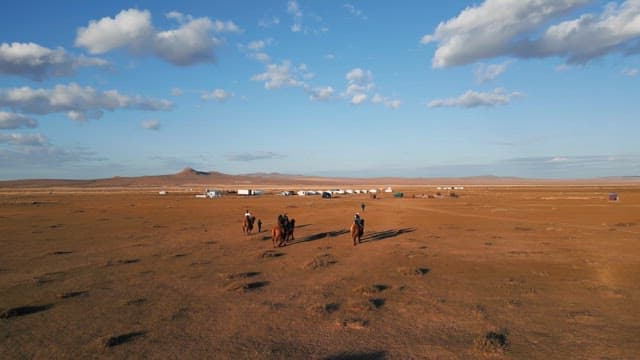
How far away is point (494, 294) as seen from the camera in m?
12.7

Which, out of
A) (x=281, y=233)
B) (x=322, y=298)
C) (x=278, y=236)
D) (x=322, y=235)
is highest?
(x=281, y=233)

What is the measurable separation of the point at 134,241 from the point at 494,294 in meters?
17.6

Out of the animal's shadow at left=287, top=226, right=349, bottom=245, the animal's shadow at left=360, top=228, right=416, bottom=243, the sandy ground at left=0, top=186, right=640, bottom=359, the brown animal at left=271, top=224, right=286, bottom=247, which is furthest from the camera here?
the animal's shadow at left=360, top=228, right=416, bottom=243

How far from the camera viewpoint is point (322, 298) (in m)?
12.4

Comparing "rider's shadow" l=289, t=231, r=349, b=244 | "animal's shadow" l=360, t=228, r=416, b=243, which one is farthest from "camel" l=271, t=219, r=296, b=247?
"animal's shadow" l=360, t=228, r=416, b=243

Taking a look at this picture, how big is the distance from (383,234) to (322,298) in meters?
14.6

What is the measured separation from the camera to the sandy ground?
891 cm

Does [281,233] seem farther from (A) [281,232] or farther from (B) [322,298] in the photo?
(B) [322,298]

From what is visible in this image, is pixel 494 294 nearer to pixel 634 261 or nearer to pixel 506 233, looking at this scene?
pixel 634 261

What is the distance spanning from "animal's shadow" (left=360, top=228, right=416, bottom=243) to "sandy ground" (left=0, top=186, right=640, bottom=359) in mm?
802

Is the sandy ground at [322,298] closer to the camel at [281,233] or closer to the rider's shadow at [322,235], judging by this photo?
the rider's shadow at [322,235]

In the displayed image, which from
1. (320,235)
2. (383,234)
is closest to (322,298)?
(320,235)

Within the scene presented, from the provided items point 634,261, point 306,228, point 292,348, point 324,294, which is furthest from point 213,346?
point 306,228

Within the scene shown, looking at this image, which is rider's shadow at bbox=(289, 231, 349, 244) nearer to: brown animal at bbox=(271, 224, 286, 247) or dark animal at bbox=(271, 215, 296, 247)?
dark animal at bbox=(271, 215, 296, 247)
